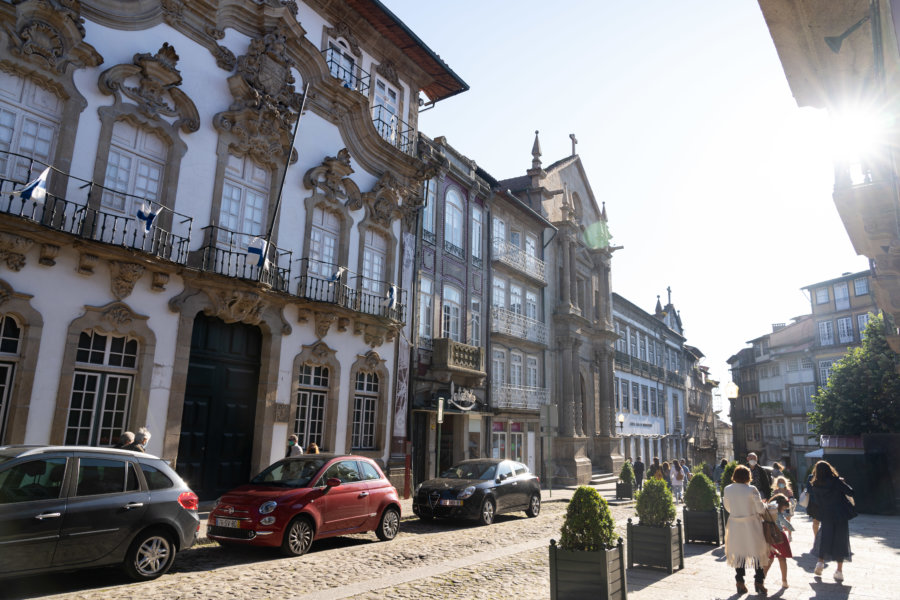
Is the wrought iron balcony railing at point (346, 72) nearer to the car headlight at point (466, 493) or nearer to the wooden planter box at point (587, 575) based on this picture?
the car headlight at point (466, 493)

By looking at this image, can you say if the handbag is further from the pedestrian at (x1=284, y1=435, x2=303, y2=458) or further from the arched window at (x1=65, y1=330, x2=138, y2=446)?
the arched window at (x1=65, y1=330, x2=138, y2=446)

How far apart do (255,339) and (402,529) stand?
20.4 ft

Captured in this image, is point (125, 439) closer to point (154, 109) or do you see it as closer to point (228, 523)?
point (228, 523)

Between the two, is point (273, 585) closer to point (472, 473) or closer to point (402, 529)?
point (402, 529)

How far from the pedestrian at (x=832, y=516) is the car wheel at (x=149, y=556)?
9.23m

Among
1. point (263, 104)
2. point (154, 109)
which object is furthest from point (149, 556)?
point (263, 104)

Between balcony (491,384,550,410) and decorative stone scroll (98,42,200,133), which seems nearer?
decorative stone scroll (98,42,200,133)

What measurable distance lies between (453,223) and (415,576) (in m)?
17.6

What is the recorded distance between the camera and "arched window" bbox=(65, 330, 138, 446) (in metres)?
12.3

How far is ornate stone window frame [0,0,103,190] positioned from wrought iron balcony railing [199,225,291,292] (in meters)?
3.29

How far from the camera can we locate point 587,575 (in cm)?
662

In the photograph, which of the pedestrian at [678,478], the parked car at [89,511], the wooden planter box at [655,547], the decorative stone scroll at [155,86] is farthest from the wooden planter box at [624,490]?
the decorative stone scroll at [155,86]

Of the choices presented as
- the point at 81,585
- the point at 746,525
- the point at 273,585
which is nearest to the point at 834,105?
the point at 746,525

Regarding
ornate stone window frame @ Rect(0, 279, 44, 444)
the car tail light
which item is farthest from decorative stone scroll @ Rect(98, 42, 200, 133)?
the car tail light
